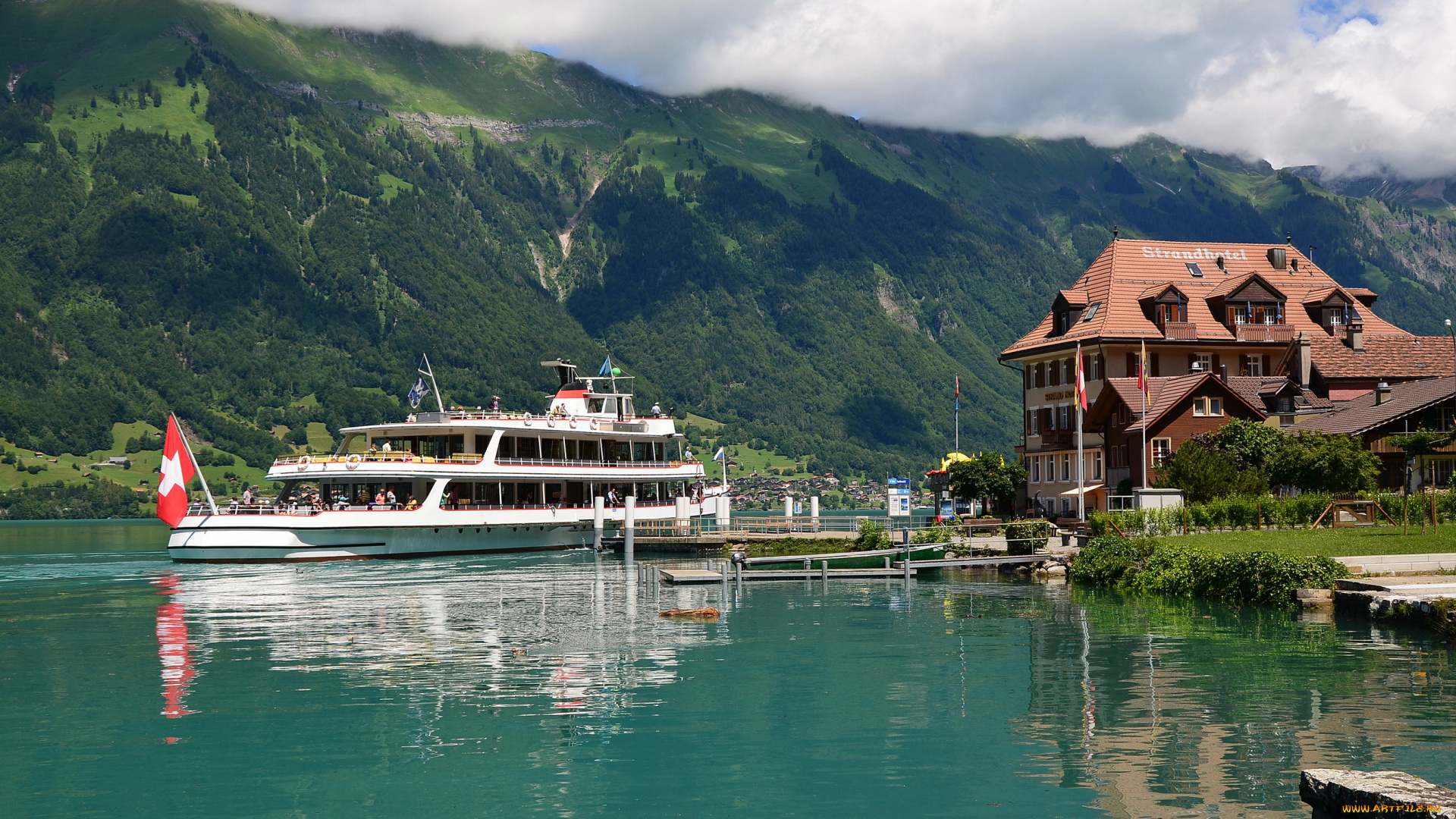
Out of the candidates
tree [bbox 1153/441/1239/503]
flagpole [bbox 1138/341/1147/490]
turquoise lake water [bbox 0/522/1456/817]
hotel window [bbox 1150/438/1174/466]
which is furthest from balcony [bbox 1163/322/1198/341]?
turquoise lake water [bbox 0/522/1456/817]

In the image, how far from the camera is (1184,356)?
74.2m

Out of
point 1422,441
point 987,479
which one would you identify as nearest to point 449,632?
point 1422,441

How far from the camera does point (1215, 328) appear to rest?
75062mm

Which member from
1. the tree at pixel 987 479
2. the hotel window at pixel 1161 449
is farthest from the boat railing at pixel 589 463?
the hotel window at pixel 1161 449

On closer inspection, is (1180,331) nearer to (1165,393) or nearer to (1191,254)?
(1165,393)

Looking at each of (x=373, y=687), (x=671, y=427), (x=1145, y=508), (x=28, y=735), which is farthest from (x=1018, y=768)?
(x=671, y=427)

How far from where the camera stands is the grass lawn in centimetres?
4103

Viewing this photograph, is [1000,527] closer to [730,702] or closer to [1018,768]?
[730,702]

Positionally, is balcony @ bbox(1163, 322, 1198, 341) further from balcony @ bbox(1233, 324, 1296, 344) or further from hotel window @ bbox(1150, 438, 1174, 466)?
hotel window @ bbox(1150, 438, 1174, 466)

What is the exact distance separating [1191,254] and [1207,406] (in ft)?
61.6

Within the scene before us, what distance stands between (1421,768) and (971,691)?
958cm

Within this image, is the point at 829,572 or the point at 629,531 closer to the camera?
the point at 829,572

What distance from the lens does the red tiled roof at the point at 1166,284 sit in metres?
74.5

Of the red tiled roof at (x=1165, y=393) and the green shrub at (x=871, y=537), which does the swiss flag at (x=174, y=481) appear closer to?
the green shrub at (x=871, y=537)
